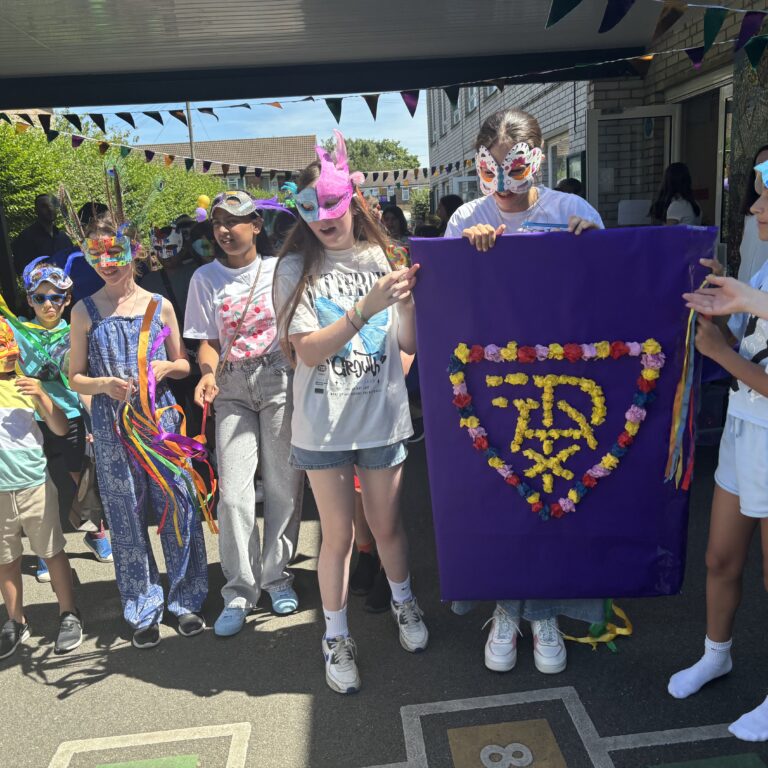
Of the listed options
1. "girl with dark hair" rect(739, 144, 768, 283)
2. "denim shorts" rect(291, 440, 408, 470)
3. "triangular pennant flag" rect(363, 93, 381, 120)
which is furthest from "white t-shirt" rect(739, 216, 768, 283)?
"triangular pennant flag" rect(363, 93, 381, 120)

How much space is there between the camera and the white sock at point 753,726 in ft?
7.59

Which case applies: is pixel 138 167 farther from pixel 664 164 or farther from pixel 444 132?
pixel 444 132

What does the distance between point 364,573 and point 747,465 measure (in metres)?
1.93

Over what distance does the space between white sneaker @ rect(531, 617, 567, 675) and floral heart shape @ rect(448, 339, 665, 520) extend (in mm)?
Result: 535

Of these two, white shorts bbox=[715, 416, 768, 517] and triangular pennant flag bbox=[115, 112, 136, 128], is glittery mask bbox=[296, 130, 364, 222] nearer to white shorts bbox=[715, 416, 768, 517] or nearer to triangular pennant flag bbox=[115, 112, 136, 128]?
white shorts bbox=[715, 416, 768, 517]

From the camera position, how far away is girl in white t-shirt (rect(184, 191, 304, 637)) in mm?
3248

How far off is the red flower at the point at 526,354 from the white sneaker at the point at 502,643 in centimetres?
107

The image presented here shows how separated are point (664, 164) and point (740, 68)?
2.74 meters

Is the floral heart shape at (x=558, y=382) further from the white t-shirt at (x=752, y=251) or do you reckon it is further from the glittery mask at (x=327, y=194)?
the white t-shirt at (x=752, y=251)

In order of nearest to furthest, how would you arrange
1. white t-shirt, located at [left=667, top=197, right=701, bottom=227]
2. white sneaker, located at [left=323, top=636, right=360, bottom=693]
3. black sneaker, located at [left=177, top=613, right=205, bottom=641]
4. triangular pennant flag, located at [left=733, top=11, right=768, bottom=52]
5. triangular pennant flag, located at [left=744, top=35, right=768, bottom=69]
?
white sneaker, located at [left=323, top=636, right=360, bottom=693]
black sneaker, located at [left=177, top=613, right=205, bottom=641]
triangular pennant flag, located at [left=744, top=35, right=768, bottom=69]
triangular pennant flag, located at [left=733, top=11, right=768, bottom=52]
white t-shirt, located at [left=667, top=197, right=701, bottom=227]

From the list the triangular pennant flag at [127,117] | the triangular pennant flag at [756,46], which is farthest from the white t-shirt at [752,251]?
the triangular pennant flag at [127,117]

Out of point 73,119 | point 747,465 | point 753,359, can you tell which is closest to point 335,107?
point 73,119

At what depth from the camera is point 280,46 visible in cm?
650

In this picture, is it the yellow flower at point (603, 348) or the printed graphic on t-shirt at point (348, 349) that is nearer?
the yellow flower at point (603, 348)
